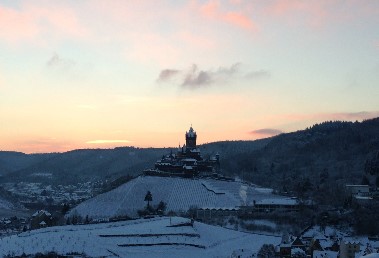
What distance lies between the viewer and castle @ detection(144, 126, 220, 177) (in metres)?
117

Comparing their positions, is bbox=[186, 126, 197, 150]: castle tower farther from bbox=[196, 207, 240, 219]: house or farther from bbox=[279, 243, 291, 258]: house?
bbox=[279, 243, 291, 258]: house

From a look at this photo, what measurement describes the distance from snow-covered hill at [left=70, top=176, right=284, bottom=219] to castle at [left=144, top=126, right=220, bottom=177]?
390cm

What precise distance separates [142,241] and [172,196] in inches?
1299

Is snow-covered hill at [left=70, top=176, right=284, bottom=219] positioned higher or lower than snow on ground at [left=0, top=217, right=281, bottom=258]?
higher

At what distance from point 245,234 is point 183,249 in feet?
40.6

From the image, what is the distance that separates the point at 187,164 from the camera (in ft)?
394

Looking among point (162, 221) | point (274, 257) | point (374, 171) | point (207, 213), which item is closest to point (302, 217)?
point (207, 213)

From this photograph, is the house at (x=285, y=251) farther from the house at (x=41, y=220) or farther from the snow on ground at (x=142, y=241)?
the house at (x=41, y=220)

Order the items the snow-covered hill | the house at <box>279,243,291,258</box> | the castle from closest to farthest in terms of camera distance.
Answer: the house at <box>279,243,291,258</box>
the snow-covered hill
the castle

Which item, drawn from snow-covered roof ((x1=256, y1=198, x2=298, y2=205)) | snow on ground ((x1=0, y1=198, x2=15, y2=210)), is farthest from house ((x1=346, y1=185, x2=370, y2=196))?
snow on ground ((x1=0, y1=198, x2=15, y2=210))

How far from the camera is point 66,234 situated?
74000mm

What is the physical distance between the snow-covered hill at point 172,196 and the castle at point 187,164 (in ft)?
12.8

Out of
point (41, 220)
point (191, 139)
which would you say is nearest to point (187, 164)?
point (191, 139)

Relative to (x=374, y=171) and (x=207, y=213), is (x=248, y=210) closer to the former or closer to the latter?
(x=207, y=213)
